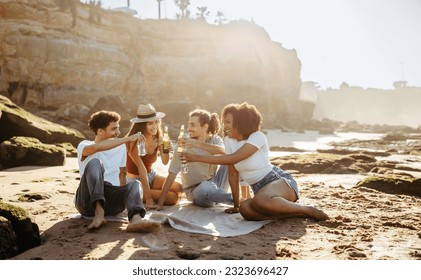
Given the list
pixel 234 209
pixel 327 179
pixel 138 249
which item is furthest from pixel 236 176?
pixel 327 179

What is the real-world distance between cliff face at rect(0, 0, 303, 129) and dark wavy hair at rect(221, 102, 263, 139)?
2213 centimetres

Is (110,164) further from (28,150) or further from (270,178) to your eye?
(28,150)

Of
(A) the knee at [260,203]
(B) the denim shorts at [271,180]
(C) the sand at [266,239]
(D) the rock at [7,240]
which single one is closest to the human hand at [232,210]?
(B) the denim shorts at [271,180]

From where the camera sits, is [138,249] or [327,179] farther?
[327,179]

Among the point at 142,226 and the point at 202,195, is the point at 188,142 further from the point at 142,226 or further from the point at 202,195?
the point at 142,226

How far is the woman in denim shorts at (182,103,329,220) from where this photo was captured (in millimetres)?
4285

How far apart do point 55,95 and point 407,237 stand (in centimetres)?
3214

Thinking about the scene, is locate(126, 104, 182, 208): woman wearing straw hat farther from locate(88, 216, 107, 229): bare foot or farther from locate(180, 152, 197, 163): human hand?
locate(88, 216, 107, 229): bare foot

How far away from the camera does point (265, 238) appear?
376cm

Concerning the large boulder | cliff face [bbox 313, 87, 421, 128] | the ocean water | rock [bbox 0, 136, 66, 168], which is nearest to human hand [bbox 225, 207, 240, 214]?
rock [bbox 0, 136, 66, 168]

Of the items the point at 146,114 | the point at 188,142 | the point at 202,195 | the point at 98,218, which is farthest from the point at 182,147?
the point at 98,218

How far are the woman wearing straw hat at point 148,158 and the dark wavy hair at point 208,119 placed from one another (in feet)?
1.90

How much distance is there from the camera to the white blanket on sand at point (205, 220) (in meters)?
4.00

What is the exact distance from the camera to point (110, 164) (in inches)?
172
